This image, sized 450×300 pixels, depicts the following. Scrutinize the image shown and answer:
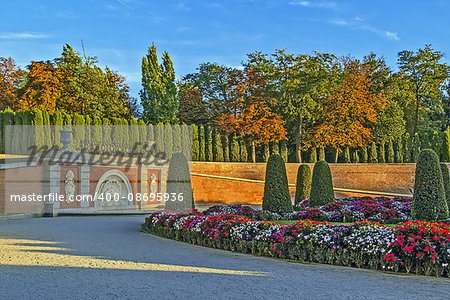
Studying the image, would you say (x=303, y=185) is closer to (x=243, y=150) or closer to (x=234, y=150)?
(x=234, y=150)

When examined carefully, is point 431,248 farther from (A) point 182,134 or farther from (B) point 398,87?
(B) point 398,87

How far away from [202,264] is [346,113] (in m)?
26.7

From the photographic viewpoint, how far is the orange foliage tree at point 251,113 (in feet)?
97.3

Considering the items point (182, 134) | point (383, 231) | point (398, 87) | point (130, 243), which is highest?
point (398, 87)

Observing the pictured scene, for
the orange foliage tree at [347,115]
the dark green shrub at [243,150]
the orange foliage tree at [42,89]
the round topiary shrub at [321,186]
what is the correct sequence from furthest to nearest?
the dark green shrub at [243,150] < the orange foliage tree at [347,115] < the orange foliage tree at [42,89] < the round topiary shrub at [321,186]

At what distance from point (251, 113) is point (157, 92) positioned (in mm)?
8217

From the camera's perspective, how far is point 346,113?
104 ft

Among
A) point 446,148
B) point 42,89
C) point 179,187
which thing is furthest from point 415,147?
point 42,89

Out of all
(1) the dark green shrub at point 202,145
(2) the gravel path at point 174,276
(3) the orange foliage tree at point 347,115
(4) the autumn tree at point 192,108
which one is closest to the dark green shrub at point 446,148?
(3) the orange foliage tree at point 347,115

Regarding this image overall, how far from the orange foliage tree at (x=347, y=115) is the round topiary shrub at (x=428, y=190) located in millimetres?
20705

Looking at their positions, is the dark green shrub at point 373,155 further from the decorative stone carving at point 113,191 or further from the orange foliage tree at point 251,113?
the decorative stone carving at point 113,191

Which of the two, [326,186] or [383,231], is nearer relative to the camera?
[383,231]

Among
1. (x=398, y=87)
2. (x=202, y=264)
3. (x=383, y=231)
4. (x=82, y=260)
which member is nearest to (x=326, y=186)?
(x=383, y=231)

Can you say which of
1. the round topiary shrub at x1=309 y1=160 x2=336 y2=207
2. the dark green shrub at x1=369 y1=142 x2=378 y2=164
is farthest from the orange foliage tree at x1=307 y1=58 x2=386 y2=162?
the round topiary shrub at x1=309 y1=160 x2=336 y2=207
